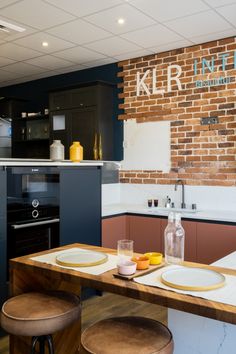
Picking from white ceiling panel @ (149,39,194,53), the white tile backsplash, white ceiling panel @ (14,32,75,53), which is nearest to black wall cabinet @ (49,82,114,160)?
the white tile backsplash

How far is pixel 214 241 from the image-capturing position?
150 inches

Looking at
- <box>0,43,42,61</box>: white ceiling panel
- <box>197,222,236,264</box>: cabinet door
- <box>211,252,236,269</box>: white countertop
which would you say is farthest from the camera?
<box>0,43,42,61</box>: white ceiling panel

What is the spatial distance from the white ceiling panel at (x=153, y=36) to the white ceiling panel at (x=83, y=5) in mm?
688

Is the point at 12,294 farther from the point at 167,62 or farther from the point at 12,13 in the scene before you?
the point at 167,62

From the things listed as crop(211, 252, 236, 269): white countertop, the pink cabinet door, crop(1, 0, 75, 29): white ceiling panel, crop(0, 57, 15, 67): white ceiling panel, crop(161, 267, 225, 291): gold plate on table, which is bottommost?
the pink cabinet door

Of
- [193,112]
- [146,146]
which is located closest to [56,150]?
[146,146]

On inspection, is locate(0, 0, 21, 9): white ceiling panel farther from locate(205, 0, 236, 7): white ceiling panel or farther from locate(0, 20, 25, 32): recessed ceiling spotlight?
locate(205, 0, 236, 7): white ceiling panel

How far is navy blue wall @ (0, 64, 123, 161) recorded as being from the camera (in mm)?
5309

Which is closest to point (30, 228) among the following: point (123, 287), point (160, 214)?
point (160, 214)

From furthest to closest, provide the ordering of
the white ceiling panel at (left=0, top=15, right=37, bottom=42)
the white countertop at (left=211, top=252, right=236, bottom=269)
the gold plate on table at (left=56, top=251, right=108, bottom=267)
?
the white ceiling panel at (left=0, top=15, right=37, bottom=42)
the white countertop at (left=211, top=252, right=236, bottom=269)
the gold plate on table at (left=56, top=251, right=108, bottom=267)

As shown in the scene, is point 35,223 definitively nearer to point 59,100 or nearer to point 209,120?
point 209,120

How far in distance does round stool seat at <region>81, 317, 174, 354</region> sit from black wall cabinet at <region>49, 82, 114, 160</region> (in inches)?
143

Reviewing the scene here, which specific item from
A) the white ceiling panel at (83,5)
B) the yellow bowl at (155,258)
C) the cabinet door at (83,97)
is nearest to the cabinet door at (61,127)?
the cabinet door at (83,97)

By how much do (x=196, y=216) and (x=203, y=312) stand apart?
2.65 m
